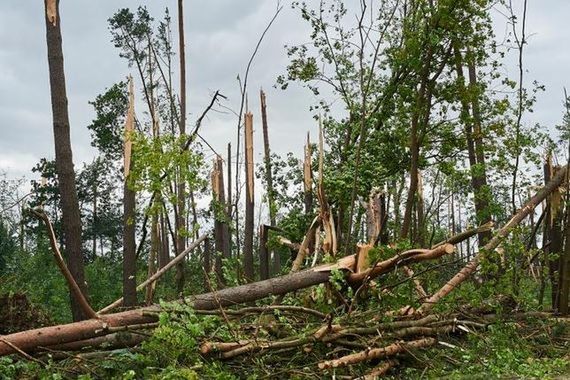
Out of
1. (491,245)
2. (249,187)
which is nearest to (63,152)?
(491,245)

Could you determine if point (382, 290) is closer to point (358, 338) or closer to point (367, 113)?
point (358, 338)

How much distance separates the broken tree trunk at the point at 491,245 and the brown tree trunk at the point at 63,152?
4.71m

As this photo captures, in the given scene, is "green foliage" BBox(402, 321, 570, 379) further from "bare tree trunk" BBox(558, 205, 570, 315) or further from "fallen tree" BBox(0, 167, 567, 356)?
"bare tree trunk" BBox(558, 205, 570, 315)

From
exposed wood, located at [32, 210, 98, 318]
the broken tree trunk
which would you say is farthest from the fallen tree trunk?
the broken tree trunk

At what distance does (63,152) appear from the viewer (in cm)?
891

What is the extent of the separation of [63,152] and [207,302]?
4.17m

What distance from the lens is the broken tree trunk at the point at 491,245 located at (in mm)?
7025

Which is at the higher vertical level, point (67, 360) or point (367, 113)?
point (367, 113)

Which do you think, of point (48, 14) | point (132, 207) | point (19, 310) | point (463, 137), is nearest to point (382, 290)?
point (19, 310)

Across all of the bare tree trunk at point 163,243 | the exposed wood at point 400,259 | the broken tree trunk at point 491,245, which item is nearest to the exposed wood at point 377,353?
the broken tree trunk at point 491,245

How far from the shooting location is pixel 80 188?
29.3 metres

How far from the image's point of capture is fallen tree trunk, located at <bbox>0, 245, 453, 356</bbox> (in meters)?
4.94

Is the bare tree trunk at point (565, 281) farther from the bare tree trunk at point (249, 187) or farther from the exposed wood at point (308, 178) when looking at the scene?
the bare tree trunk at point (249, 187)

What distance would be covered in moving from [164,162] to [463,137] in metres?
6.21
